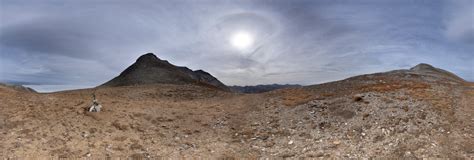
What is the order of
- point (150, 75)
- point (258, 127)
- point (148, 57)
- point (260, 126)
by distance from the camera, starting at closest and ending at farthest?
point (258, 127), point (260, 126), point (150, 75), point (148, 57)

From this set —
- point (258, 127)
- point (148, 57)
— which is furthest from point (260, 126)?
point (148, 57)

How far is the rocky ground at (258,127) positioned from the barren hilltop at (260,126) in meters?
0.05

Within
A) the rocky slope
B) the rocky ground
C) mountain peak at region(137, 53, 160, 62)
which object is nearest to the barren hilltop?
the rocky ground

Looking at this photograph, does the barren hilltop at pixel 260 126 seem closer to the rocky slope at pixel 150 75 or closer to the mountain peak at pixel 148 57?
the rocky slope at pixel 150 75

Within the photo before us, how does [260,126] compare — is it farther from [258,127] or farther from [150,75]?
[150,75]

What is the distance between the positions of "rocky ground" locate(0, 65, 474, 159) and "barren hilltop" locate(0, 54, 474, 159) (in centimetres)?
5

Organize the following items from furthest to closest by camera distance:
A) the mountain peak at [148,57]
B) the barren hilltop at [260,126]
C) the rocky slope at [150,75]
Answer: the mountain peak at [148,57]
the rocky slope at [150,75]
the barren hilltop at [260,126]

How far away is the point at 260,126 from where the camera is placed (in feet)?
71.8

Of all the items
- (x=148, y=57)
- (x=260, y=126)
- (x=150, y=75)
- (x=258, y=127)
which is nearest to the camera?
(x=258, y=127)

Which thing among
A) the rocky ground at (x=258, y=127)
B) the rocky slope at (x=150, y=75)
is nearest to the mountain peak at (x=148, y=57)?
the rocky slope at (x=150, y=75)

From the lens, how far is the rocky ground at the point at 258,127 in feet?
53.9

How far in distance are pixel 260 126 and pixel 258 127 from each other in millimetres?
225

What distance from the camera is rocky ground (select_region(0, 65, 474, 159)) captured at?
16.4m

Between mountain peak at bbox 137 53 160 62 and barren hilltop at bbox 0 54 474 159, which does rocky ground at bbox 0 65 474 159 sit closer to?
barren hilltop at bbox 0 54 474 159
